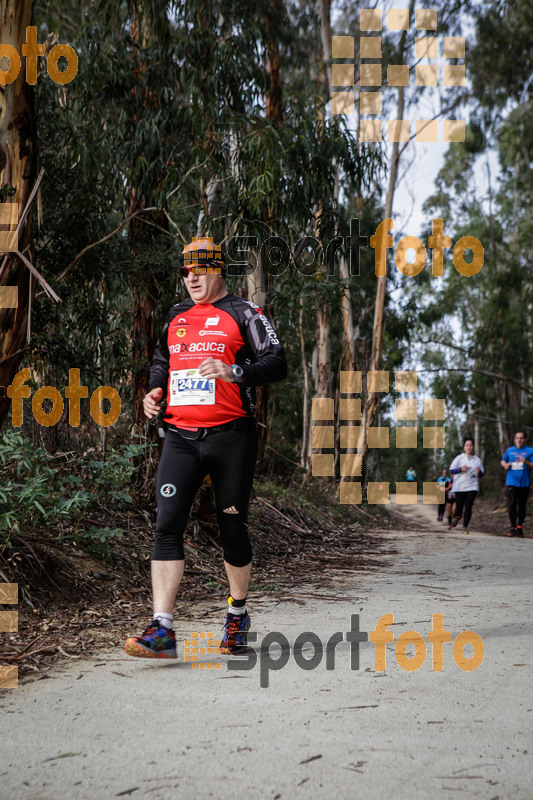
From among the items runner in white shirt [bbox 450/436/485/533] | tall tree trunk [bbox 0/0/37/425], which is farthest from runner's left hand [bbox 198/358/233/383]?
runner in white shirt [bbox 450/436/485/533]

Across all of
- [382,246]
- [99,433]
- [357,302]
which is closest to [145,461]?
[99,433]

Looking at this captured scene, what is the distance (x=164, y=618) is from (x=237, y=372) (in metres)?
1.09

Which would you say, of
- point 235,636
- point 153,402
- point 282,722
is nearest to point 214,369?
point 153,402

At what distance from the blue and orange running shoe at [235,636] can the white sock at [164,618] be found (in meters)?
0.31

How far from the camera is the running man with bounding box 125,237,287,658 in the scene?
3.56 meters

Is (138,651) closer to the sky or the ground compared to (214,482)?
closer to the ground

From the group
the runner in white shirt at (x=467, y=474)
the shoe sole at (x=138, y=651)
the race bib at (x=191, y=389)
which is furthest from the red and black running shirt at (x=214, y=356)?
the runner in white shirt at (x=467, y=474)

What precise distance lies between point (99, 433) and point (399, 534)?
18.0ft

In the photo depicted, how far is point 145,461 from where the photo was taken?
6926 mm

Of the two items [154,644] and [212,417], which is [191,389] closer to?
[212,417]

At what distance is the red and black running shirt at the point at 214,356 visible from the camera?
142 inches

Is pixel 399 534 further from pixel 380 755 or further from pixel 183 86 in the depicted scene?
pixel 380 755

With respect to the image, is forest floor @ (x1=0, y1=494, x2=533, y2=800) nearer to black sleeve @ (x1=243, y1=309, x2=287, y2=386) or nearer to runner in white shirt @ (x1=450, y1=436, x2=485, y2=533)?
black sleeve @ (x1=243, y1=309, x2=287, y2=386)

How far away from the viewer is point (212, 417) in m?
3.61
